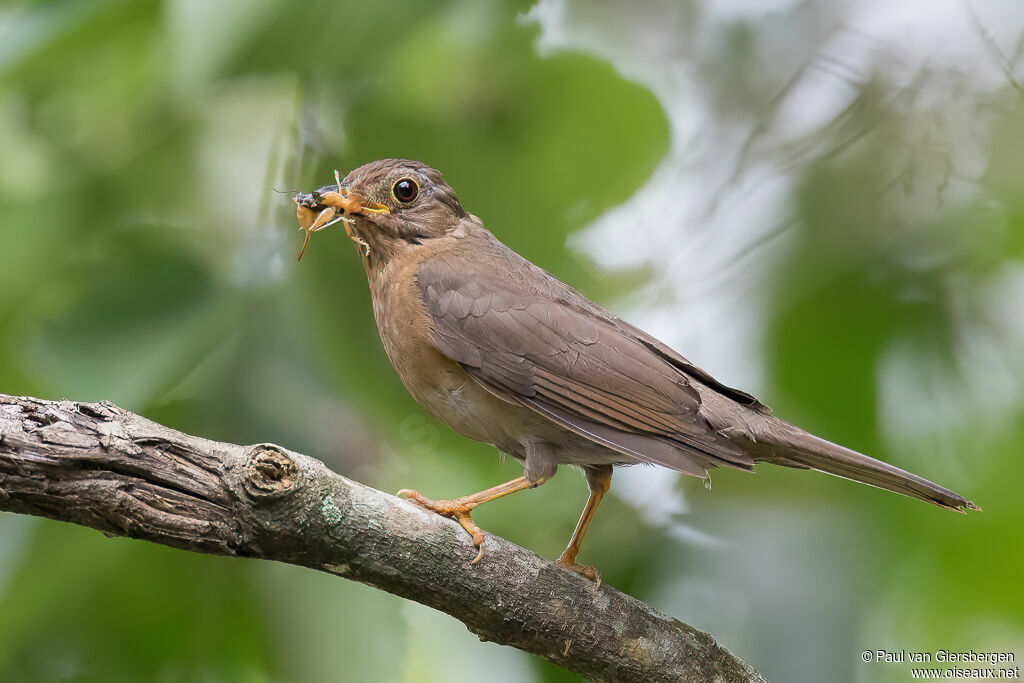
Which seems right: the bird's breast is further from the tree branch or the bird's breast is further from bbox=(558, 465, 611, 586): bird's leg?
the tree branch

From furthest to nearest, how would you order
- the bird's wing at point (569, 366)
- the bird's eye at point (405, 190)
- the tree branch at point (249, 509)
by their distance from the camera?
the bird's eye at point (405, 190) → the bird's wing at point (569, 366) → the tree branch at point (249, 509)

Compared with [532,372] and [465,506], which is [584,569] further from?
[532,372]

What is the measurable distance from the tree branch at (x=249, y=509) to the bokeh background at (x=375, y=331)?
39.0 inches

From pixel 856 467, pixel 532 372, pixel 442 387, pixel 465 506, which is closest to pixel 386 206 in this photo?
pixel 442 387

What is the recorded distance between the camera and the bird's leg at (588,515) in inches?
134

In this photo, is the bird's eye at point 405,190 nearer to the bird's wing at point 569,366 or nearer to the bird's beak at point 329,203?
the bird's beak at point 329,203

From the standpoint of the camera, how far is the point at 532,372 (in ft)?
11.0

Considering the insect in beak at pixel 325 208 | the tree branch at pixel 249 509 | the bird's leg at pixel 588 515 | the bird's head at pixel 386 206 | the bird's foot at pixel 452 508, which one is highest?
the bird's head at pixel 386 206

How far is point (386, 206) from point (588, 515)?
1507mm

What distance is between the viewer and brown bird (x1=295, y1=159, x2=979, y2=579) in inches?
129

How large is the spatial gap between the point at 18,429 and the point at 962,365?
4.04 meters

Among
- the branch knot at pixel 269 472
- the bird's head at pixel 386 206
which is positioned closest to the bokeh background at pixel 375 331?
the bird's head at pixel 386 206

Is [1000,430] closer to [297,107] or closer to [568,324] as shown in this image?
[568,324]

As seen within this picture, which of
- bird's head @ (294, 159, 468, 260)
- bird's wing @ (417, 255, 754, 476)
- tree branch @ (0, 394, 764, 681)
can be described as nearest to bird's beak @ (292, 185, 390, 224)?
bird's head @ (294, 159, 468, 260)
